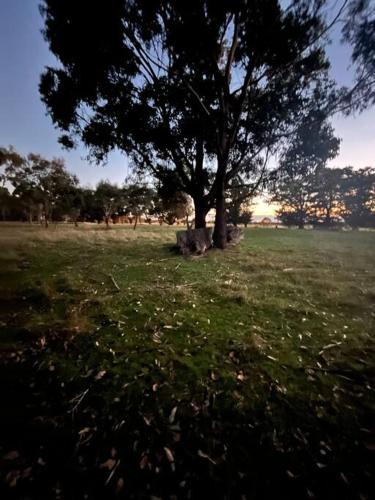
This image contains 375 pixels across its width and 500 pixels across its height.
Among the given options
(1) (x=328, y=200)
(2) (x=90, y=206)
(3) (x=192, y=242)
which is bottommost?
(3) (x=192, y=242)

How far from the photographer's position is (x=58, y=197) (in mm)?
38312

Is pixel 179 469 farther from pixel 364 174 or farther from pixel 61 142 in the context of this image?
pixel 364 174

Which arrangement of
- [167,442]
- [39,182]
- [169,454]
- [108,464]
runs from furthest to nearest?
[39,182]
[167,442]
[169,454]
[108,464]

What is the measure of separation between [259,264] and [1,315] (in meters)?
8.31

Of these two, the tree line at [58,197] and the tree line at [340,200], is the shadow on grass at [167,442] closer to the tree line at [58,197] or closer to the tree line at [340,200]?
the tree line at [58,197]

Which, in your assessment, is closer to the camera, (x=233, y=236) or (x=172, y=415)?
(x=172, y=415)

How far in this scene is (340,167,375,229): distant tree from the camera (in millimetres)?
38562

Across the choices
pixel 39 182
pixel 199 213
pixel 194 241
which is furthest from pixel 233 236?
pixel 39 182

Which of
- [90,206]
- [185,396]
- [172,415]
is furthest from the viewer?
[90,206]

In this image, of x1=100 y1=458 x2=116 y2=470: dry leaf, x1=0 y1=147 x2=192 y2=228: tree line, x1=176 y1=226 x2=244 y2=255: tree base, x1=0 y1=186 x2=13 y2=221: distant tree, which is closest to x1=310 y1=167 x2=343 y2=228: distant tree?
x1=0 y1=147 x2=192 y2=228: tree line

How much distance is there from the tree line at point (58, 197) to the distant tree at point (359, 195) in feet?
101

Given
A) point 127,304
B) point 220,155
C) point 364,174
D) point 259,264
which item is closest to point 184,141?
point 220,155

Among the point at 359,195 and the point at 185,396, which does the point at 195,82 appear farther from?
the point at 359,195

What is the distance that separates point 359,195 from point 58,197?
5466cm
